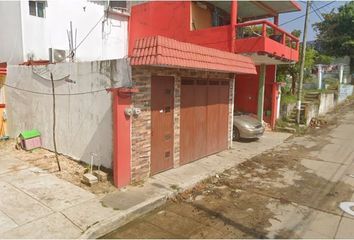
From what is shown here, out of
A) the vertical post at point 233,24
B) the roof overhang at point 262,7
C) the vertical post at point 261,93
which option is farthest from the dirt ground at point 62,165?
the vertical post at point 261,93

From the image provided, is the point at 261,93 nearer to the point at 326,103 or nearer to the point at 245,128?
the point at 245,128

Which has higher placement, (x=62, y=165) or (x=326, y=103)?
(x=326, y=103)

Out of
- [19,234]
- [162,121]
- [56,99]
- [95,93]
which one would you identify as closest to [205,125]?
[162,121]

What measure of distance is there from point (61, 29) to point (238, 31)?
748 centimetres

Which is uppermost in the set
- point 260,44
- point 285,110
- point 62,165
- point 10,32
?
point 10,32

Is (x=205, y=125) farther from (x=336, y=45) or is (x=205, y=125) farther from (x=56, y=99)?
(x=336, y=45)

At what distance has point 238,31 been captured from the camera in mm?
11680

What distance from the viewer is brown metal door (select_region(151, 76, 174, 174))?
740cm

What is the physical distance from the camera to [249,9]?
14.3m

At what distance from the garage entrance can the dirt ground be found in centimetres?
269

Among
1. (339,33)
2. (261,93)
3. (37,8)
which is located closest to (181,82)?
(261,93)

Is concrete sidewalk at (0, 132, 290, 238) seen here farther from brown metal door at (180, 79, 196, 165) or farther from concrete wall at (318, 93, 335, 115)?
concrete wall at (318, 93, 335, 115)

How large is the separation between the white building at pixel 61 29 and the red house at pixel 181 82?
4.07 ft

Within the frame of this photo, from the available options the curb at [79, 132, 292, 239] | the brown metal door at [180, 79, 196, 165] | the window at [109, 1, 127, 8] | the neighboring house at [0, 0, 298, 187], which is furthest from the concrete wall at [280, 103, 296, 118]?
the curb at [79, 132, 292, 239]
